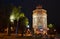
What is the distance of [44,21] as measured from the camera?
87.6 meters

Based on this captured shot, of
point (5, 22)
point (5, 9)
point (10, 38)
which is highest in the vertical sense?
point (5, 9)

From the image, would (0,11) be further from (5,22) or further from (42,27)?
(42,27)

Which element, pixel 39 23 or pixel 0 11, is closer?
pixel 0 11

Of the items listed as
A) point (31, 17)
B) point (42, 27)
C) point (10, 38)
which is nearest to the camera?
point (10, 38)

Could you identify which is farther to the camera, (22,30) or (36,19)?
(36,19)

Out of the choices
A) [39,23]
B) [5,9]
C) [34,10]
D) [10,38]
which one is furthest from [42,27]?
[10,38]

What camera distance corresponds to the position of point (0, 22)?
136 ft

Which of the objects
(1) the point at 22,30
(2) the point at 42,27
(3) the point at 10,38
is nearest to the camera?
(3) the point at 10,38

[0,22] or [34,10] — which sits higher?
[34,10]

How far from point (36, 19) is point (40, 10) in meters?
4.45

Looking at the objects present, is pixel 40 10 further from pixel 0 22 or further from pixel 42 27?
pixel 0 22

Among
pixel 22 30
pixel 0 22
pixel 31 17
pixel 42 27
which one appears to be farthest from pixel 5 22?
pixel 31 17

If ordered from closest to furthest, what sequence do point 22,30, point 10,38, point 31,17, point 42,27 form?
point 10,38 < point 22,30 < point 42,27 < point 31,17

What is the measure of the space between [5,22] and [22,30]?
3914mm
